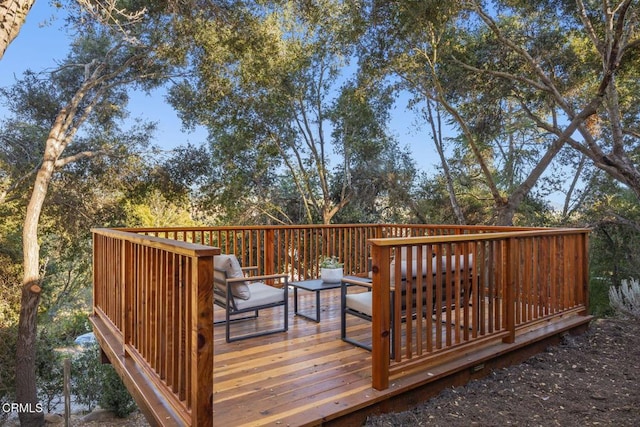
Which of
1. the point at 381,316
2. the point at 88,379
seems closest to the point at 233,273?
the point at 381,316

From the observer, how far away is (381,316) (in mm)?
2639

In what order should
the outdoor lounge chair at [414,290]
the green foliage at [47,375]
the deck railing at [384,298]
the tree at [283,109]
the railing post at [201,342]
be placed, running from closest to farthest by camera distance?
the railing post at [201,342]
the deck railing at [384,298]
the outdoor lounge chair at [414,290]
the tree at [283,109]
the green foliage at [47,375]

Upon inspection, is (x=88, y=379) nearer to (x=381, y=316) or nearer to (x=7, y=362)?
(x=7, y=362)

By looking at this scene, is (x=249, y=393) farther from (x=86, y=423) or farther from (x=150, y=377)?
(x=86, y=423)

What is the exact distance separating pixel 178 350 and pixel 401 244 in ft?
5.17

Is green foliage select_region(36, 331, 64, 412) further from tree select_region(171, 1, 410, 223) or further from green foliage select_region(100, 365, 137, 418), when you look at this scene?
tree select_region(171, 1, 410, 223)

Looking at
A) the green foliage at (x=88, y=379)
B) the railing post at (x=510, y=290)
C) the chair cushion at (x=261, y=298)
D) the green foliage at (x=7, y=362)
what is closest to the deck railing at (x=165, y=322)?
the chair cushion at (x=261, y=298)

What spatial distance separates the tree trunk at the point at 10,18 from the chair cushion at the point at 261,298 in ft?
9.40

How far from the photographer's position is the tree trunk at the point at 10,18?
3080 mm

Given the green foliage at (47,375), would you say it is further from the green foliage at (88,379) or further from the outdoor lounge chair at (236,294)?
the outdoor lounge chair at (236,294)

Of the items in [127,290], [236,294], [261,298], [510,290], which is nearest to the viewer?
[127,290]

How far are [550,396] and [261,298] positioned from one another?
2.58m

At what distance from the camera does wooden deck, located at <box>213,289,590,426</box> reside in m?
2.35

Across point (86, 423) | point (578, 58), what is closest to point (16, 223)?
point (86, 423)
